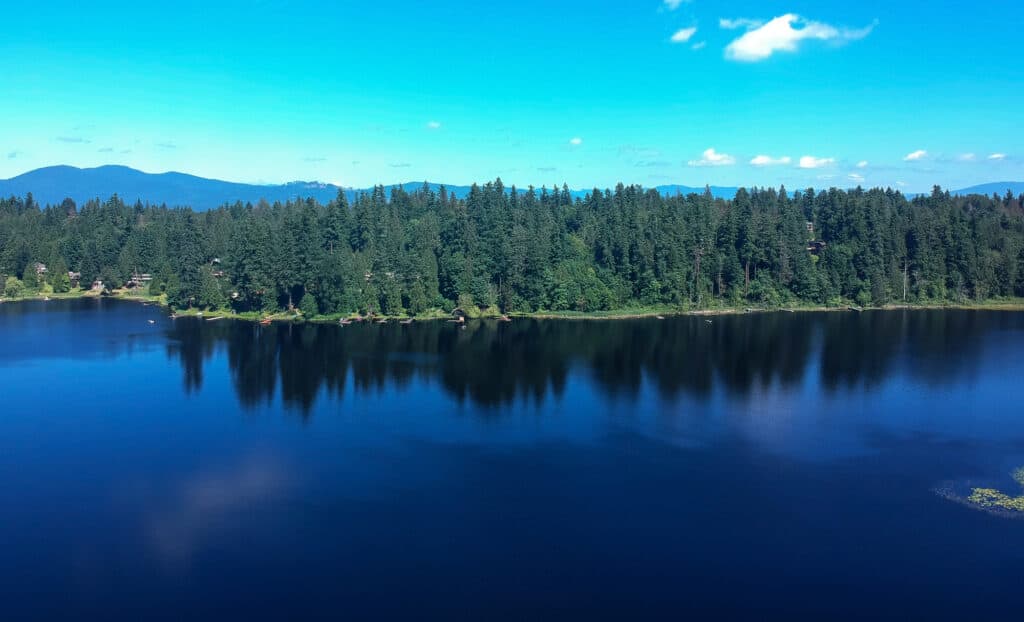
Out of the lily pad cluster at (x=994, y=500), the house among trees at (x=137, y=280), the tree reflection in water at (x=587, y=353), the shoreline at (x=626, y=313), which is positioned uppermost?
the house among trees at (x=137, y=280)

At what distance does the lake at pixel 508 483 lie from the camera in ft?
68.7

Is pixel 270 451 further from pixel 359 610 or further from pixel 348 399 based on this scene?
pixel 359 610

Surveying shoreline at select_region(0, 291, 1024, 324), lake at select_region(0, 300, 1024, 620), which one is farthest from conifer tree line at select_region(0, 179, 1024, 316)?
lake at select_region(0, 300, 1024, 620)

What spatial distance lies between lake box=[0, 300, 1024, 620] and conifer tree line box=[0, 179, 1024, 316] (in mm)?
20000

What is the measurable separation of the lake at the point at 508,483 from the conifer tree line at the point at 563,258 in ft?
65.6

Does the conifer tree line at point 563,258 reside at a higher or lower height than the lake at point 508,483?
higher

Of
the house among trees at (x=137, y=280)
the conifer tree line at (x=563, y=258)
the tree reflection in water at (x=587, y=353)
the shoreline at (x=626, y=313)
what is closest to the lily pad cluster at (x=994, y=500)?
the tree reflection in water at (x=587, y=353)

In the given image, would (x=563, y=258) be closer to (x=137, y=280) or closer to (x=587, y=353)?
(x=587, y=353)

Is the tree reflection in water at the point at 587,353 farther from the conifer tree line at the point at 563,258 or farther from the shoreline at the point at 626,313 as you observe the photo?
the conifer tree line at the point at 563,258

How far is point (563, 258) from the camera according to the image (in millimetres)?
77562

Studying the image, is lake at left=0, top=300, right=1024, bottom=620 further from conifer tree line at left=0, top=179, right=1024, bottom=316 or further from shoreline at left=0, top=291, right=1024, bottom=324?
conifer tree line at left=0, top=179, right=1024, bottom=316

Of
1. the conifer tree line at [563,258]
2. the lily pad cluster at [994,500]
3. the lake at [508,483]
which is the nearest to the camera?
the lake at [508,483]

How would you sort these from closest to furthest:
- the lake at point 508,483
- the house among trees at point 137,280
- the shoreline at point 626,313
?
the lake at point 508,483, the shoreline at point 626,313, the house among trees at point 137,280

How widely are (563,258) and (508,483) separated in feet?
169
